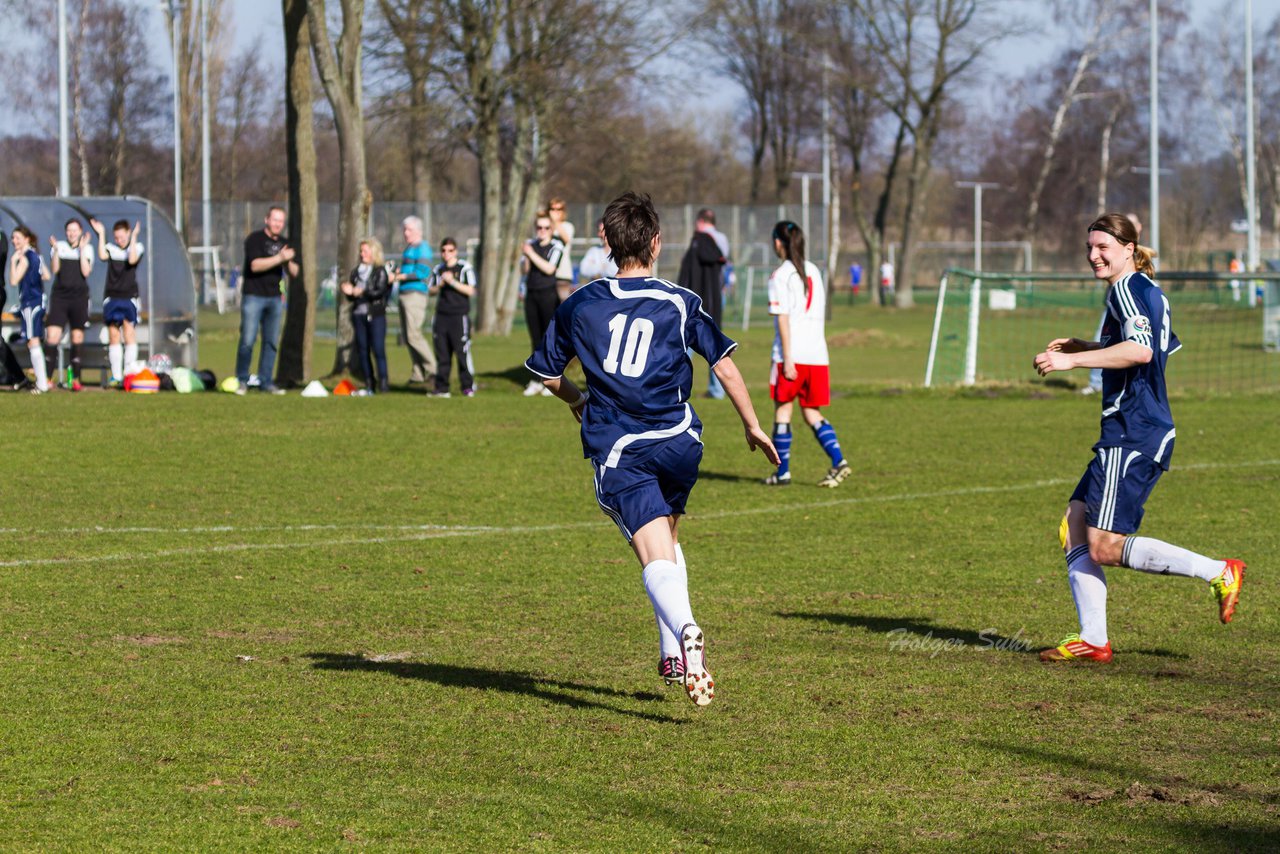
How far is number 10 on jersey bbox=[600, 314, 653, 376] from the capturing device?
541 cm

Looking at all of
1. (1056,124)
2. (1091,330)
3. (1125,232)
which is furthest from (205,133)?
(1125,232)

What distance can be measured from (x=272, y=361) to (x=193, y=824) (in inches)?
618

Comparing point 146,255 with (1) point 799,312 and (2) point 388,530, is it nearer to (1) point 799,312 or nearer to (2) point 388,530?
(1) point 799,312

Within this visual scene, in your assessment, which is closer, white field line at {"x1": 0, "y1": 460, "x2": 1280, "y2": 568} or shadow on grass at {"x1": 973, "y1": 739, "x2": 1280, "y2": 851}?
shadow on grass at {"x1": 973, "y1": 739, "x2": 1280, "y2": 851}

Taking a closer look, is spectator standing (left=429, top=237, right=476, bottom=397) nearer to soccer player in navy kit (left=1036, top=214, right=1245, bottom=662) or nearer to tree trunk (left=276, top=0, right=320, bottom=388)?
tree trunk (left=276, top=0, right=320, bottom=388)

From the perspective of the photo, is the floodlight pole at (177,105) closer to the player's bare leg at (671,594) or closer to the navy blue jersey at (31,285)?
the navy blue jersey at (31,285)

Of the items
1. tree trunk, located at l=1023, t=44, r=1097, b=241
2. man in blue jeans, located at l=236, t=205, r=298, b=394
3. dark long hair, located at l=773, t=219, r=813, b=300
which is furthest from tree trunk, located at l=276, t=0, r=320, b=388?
tree trunk, located at l=1023, t=44, r=1097, b=241

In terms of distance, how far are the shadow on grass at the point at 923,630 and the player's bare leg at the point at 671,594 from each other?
173cm

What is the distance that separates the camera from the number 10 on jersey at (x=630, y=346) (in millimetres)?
5414

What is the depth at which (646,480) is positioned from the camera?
5.46m

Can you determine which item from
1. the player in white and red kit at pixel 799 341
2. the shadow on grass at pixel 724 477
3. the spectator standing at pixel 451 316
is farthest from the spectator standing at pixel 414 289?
the player in white and red kit at pixel 799 341

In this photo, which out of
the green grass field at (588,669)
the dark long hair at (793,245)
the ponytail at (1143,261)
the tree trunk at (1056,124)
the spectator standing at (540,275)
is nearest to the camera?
the green grass field at (588,669)

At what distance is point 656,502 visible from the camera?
546cm

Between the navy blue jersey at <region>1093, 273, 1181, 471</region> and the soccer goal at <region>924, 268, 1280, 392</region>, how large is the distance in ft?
37.2
